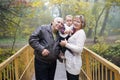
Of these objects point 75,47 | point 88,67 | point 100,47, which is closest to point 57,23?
point 75,47

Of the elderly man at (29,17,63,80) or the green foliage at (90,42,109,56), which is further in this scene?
the green foliage at (90,42,109,56)

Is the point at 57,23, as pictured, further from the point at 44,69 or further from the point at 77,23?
the point at 44,69

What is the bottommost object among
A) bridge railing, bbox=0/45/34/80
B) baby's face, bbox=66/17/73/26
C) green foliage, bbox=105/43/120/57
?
green foliage, bbox=105/43/120/57

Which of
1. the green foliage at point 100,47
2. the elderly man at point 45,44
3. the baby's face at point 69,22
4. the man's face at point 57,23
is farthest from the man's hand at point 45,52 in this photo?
the green foliage at point 100,47

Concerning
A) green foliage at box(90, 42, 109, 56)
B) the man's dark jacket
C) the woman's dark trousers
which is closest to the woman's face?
the man's dark jacket

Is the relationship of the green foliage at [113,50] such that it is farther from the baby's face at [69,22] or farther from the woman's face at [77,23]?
the woman's face at [77,23]

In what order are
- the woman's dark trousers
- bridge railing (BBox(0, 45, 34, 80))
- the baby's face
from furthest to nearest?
the baby's face, the woman's dark trousers, bridge railing (BBox(0, 45, 34, 80))

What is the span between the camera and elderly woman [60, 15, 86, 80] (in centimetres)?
326

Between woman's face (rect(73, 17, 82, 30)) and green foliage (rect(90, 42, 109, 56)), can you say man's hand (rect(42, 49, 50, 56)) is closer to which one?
woman's face (rect(73, 17, 82, 30))

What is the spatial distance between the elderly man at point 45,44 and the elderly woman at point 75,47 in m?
0.12

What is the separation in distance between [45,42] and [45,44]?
2 centimetres

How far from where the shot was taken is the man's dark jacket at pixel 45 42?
10.8ft

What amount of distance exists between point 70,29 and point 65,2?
9.27 m

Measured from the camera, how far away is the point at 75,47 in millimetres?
3250
